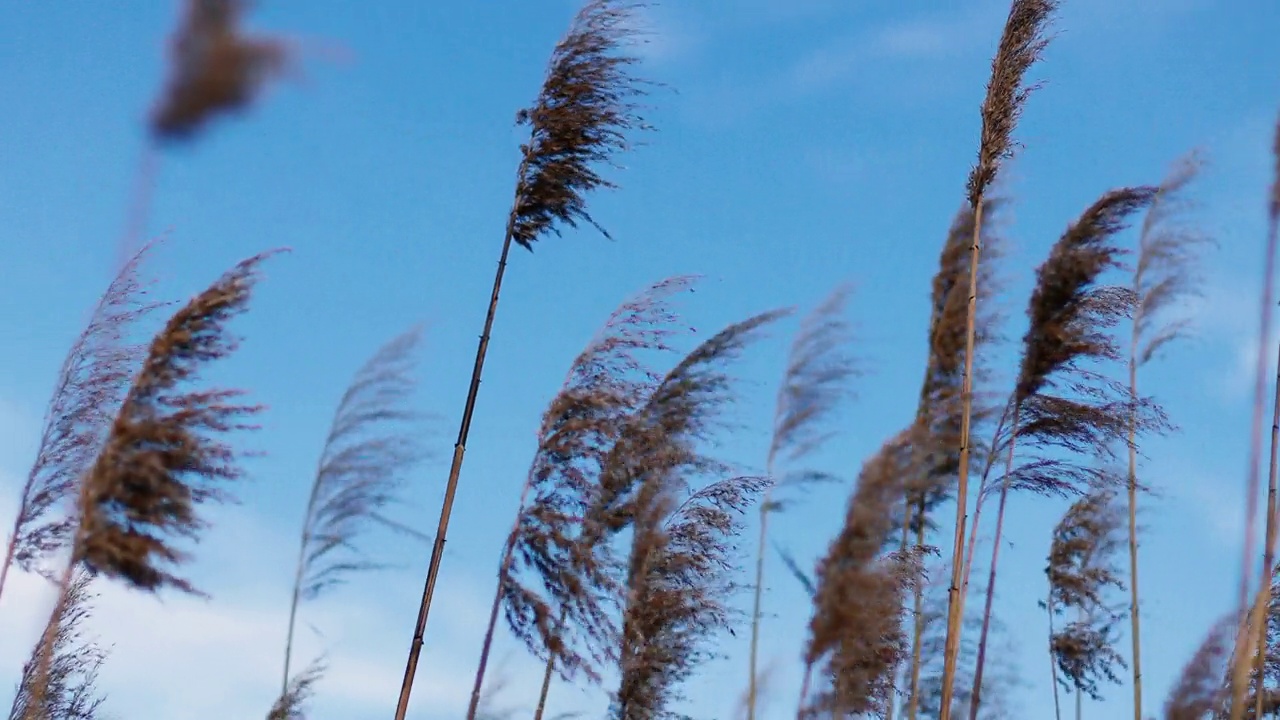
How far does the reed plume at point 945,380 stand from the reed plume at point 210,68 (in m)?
3.35

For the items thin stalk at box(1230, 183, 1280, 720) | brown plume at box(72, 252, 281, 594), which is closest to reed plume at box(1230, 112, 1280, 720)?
thin stalk at box(1230, 183, 1280, 720)

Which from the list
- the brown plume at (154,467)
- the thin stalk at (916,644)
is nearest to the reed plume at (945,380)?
the thin stalk at (916,644)

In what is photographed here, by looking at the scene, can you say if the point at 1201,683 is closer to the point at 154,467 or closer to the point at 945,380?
the point at 945,380

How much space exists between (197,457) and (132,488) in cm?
28

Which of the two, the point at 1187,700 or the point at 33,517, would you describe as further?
the point at 1187,700

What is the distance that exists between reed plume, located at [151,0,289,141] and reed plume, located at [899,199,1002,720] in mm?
3353

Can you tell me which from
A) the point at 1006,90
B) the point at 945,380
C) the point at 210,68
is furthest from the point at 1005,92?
the point at 210,68

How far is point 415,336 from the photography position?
9062mm

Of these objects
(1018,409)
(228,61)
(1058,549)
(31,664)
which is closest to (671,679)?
(1018,409)

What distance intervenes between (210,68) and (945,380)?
19.3 feet

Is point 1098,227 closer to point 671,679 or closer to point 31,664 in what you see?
point 671,679

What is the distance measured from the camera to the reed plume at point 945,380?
267 inches

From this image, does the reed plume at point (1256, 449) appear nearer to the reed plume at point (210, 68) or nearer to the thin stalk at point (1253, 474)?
the thin stalk at point (1253, 474)

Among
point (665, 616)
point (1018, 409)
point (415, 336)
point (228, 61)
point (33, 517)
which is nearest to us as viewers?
point (228, 61)
